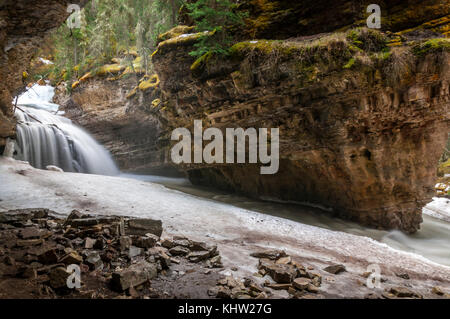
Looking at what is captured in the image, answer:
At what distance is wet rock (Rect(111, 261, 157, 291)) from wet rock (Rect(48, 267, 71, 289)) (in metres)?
0.44

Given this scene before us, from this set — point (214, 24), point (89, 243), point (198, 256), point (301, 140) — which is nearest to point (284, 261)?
point (198, 256)

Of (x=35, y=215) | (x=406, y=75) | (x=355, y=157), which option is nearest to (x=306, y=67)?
(x=406, y=75)

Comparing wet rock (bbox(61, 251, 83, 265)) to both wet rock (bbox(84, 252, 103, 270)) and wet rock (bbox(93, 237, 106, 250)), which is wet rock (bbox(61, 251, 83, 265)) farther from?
wet rock (bbox(93, 237, 106, 250))

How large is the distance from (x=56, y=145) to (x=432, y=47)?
19388mm

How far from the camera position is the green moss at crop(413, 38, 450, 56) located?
21.4ft

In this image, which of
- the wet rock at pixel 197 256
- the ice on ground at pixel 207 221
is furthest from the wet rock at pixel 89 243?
the ice on ground at pixel 207 221

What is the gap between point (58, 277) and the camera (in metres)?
2.35

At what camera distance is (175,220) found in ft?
20.1

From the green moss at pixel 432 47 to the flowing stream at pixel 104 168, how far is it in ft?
18.7

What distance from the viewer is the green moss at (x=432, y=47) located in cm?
652

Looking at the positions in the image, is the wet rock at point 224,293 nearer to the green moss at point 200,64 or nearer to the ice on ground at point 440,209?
the green moss at point 200,64

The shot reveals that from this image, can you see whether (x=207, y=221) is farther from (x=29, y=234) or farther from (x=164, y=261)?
(x=29, y=234)

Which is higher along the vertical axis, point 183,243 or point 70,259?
point 70,259

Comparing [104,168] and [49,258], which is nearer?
[49,258]
